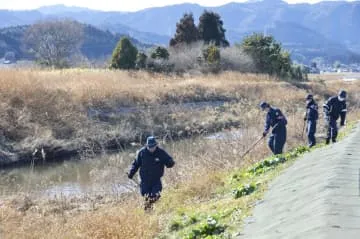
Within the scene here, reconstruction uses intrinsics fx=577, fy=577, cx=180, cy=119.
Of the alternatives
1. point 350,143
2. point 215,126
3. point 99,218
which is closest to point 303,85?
point 215,126

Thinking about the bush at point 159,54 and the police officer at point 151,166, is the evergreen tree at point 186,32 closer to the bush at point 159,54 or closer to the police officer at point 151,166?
the bush at point 159,54

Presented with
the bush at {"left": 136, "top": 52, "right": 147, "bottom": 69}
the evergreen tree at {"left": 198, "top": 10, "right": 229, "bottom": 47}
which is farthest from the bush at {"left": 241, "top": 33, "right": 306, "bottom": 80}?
the bush at {"left": 136, "top": 52, "right": 147, "bottom": 69}

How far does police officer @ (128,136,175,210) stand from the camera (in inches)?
364

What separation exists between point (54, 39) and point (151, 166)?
1929 inches

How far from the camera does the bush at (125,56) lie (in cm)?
3591

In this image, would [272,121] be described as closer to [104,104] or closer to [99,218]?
[99,218]

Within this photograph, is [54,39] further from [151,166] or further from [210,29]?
[151,166]

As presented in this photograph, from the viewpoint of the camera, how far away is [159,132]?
2531 centimetres

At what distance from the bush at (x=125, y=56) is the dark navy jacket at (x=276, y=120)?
23.5 metres

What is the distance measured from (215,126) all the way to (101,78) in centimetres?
756

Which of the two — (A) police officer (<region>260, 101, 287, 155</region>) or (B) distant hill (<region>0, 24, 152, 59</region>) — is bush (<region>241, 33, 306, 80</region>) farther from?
(B) distant hill (<region>0, 24, 152, 59</region>)

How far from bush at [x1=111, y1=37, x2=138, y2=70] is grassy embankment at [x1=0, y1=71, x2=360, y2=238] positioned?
2.37 meters

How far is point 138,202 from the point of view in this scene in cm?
986

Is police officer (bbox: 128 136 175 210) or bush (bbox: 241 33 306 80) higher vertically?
bush (bbox: 241 33 306 80)
